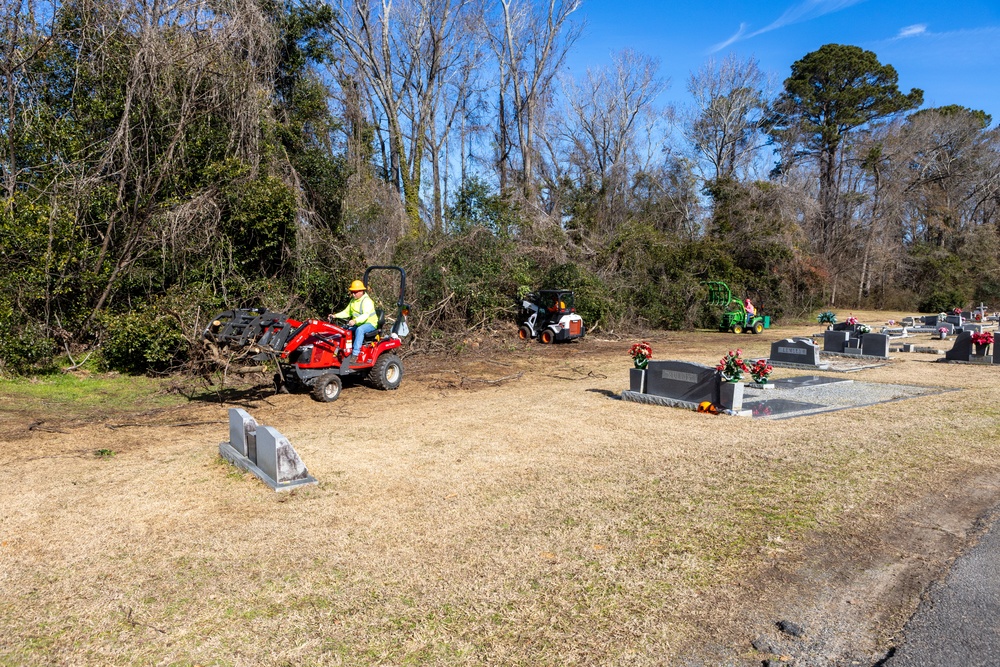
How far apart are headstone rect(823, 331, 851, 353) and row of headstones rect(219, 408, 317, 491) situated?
43.7 feet

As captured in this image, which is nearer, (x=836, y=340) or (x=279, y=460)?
(x=279, y=460)

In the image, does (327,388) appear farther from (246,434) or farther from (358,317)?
(246,434)

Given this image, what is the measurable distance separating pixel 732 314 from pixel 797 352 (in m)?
9.03

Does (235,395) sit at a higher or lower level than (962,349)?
lower

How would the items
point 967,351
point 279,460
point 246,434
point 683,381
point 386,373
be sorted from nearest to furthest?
point 279,460, point 246,434, point 683,381, point 386,373, point 967,351

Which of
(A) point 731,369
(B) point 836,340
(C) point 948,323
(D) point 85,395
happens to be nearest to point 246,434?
(D) point 85,395

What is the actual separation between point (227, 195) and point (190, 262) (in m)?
1.41

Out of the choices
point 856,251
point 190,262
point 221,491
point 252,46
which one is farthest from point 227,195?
point 856,251

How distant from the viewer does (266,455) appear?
5.27m

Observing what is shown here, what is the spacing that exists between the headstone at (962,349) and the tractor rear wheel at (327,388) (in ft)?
41.0

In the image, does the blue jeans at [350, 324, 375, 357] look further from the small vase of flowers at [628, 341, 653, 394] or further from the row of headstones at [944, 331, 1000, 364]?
the row of headstones at [944, 331, 1000, 364]

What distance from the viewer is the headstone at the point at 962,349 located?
13531mm

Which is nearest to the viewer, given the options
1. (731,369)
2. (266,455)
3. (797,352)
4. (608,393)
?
(266,455)

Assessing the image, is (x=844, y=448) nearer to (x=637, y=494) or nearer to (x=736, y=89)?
(x=637, y=494)
